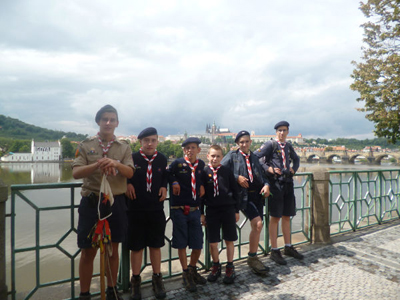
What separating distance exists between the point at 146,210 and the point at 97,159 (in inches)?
28.3

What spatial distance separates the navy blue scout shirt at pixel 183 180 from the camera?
117 inches

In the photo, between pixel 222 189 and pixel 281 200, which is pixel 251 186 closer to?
pixel 222 189

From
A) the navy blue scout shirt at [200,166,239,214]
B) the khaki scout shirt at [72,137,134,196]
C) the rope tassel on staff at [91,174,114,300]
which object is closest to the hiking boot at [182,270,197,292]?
the navy blue scout shirt at [200,166,239,214]

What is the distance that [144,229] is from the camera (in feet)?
9.14

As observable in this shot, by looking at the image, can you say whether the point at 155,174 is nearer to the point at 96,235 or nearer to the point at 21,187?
the point at 96,235

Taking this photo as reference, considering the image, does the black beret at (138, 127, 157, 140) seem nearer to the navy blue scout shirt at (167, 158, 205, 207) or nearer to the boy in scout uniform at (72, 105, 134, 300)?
the boy in scout uniform at (72, 105, 134, 300)

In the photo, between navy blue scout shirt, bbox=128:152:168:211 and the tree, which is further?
the tree

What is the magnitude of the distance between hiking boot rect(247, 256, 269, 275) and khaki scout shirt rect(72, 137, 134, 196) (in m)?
1.94

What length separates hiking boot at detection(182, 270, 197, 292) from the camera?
2.92m

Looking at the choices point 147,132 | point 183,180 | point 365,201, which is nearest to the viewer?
point 147,132

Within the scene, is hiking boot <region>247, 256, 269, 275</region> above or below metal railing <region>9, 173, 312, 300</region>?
below

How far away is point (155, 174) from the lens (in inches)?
111

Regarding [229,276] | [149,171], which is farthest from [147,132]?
[229,276]


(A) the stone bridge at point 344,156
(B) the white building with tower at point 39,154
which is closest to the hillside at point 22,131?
(B) the white building with tower at point 39,154
